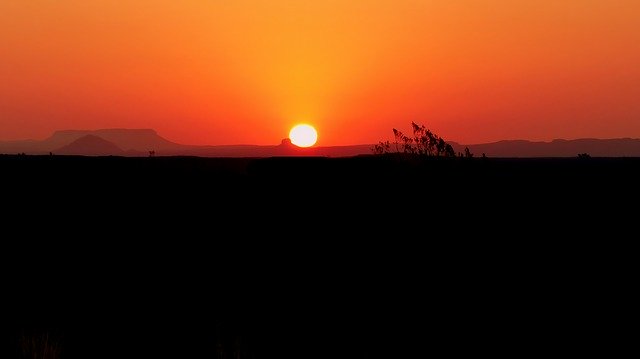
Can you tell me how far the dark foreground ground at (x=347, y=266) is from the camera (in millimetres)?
7242

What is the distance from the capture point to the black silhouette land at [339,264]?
285 inches

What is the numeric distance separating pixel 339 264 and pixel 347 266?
10 centimetres

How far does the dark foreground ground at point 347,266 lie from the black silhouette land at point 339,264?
0.06ft

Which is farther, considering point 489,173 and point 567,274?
point 489,173

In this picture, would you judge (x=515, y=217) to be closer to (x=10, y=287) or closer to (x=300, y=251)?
(x=300, y=251)

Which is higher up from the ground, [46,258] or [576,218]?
[576,218]

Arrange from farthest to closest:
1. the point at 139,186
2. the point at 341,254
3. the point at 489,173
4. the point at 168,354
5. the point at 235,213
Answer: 1. the point at 139,186
2. the point at 235,213
3. the point at 489,173
4. the point at 341,254
5. the point at 168,354

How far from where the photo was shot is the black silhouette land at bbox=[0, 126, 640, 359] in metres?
7.24

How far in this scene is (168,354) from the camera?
22.6 feet

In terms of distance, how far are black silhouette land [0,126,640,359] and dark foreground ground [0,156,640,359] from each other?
19 mm

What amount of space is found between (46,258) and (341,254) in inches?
167

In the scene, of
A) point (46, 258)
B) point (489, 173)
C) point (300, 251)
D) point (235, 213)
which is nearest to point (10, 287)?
point (46, 258)

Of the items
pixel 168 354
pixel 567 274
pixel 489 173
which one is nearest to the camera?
pixel 168 354

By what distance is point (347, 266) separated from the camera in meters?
8.37
